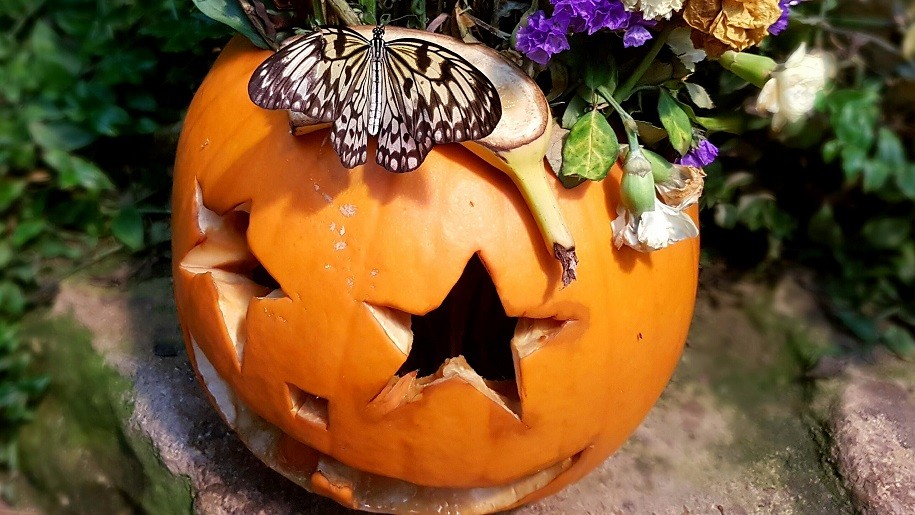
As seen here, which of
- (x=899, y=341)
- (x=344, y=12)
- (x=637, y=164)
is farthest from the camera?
(x=899, y=341)

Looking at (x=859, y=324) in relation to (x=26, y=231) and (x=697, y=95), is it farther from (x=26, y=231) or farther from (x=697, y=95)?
(x=26, y=231)

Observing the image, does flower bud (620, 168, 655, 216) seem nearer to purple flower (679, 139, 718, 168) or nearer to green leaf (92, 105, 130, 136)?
purple flower (679, 139, 718, 168)

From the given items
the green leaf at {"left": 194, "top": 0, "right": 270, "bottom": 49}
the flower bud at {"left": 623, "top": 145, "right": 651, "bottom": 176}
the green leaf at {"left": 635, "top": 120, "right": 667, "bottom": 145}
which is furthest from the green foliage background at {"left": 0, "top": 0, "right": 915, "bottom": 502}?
the flower bud at {"left": 623, "top": 145, "right": 651, "bottom": 176}

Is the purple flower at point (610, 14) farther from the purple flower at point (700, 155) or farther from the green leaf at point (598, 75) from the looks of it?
the purple flower at point (700, 155)

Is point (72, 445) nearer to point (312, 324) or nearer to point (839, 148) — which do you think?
point (312, 324)

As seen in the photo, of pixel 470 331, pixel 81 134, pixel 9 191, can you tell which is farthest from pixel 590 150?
pixel 9 191

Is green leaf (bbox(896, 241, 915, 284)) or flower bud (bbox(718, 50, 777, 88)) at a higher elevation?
flower bud (bbox(718, 50, 777, 88))

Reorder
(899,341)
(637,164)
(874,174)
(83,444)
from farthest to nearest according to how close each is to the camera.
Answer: (899,341) < (874,174) < (83,444) < (637,164)
